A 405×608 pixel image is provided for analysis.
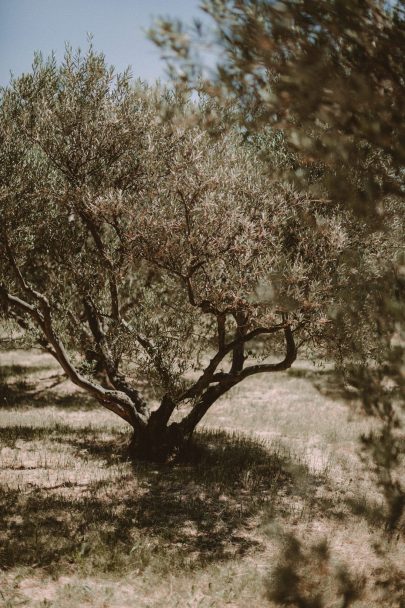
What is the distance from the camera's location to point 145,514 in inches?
353

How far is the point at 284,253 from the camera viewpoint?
9.62 m

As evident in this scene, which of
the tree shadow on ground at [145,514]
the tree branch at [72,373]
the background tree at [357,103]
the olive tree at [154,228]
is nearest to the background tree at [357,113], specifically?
the background tree at [357,103]

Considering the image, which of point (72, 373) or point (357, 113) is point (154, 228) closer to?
point (72, 373)

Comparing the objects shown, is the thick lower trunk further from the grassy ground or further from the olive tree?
the grassy ground

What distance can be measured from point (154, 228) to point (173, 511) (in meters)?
5.11

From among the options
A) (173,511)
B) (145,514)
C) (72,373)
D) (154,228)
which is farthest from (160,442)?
(154,228)

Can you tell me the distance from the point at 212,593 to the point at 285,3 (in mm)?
6904

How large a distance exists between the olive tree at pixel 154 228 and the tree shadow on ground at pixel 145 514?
51.9 inches

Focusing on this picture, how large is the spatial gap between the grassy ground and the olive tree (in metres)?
1.64

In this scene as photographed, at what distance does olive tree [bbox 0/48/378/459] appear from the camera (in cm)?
875

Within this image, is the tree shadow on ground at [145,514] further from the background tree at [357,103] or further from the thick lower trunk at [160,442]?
the background tree at [357,103]

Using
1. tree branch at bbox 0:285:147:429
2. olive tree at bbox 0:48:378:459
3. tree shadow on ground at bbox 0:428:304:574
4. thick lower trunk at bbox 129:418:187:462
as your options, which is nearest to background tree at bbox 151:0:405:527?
olive tree at bbox 0:48:378:459

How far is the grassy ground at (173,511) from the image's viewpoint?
6.57 meters

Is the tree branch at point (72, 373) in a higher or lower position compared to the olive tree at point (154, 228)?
lower
